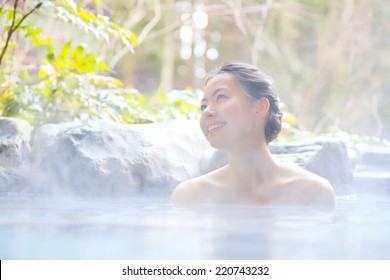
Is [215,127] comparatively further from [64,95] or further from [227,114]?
[64,95]

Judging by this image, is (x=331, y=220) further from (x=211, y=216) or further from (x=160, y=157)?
(x=160, y=157)

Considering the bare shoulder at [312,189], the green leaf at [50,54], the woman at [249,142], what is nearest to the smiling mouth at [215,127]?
the woman at [249,142]

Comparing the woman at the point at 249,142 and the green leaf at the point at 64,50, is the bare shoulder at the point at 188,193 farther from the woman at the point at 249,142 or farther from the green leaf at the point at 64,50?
the green leaf at the point at 64,50

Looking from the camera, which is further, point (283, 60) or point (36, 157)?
point (283, 60)

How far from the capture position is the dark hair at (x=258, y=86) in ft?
9.13

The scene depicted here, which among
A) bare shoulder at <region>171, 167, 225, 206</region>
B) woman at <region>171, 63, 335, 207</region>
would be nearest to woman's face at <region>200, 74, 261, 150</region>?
woman at <region>171, 63, 335, 207</region>

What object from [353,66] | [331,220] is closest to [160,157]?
[331,220]

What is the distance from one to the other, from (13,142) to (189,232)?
1.94 meters

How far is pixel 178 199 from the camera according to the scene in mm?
2924

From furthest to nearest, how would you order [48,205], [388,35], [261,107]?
[388,35] → [48,205] → [261,107]

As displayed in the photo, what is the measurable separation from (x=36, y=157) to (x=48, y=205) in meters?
0.82

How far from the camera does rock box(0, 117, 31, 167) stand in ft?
11.9

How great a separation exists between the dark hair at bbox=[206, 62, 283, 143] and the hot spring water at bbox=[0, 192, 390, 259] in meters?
0.38

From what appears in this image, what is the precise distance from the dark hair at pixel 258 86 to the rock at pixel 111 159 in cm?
91
